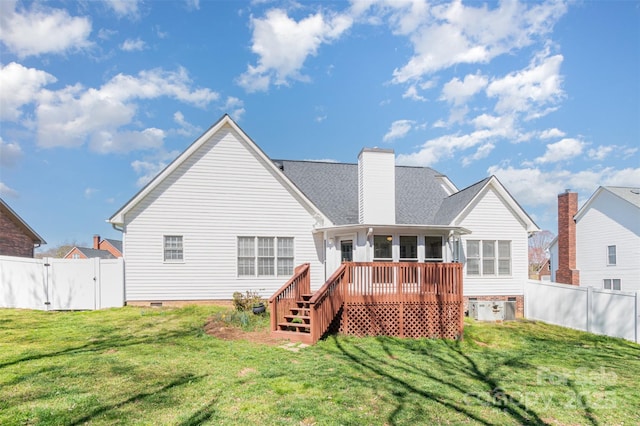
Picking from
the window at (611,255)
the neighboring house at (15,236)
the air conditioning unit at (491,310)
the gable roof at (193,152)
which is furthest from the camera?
the window at (611,255)

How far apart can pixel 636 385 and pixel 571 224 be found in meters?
17.7

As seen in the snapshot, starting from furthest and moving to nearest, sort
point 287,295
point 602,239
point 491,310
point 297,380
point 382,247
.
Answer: point 602,239, point 491,310, point 382,247, point 287,295, point 297,380

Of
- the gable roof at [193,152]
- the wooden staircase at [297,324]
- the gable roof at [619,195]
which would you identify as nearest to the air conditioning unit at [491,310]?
the gable roof at [193,152]

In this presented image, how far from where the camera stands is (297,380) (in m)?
6.21

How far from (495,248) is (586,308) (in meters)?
3.78

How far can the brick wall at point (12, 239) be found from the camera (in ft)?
64.9

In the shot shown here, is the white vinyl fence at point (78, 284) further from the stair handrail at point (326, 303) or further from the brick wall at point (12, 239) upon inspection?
the brick wall at point (12, 239)

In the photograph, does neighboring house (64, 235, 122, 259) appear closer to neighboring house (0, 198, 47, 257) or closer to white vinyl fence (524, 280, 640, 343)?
neighboring house (0, 198, 47, 257)

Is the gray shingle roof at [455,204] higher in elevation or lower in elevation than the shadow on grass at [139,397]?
higher

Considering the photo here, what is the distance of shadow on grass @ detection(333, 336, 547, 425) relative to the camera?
17.4ft

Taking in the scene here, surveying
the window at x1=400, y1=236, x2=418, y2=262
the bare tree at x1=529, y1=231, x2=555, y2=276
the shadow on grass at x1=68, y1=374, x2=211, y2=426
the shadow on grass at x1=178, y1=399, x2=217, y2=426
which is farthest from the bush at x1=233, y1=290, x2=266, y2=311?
the bare tree at x1=529, y1=231, x2=555, y2=276

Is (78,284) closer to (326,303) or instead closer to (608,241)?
(326,303)

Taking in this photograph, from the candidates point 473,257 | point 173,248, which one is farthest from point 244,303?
point 473,257

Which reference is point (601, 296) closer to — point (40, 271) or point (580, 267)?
point (580, 267)
